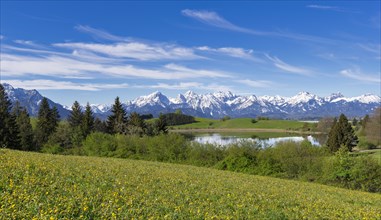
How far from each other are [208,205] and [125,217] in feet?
12.8

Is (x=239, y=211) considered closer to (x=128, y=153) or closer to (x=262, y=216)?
(x=262, y=216)

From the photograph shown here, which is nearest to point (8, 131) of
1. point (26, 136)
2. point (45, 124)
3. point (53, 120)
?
point (26, 136)

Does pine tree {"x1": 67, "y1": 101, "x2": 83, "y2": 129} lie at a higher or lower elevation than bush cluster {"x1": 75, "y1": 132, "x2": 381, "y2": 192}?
higher

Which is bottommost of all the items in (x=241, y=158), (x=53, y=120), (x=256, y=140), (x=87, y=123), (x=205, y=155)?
(x=205, y=155)

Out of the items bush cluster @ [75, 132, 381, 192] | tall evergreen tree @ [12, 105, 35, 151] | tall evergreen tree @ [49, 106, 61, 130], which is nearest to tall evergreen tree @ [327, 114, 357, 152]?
bush cluster @ [75, 132, 381, 192]

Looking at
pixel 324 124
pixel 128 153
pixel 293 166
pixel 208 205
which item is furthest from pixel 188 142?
pixel 324 124

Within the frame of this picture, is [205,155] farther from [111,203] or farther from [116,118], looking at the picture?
[116,118]

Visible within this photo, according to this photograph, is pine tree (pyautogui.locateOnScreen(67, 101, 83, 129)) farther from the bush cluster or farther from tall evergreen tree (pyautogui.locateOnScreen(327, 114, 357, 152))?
tall evergreen tree (pyautogui.locateOnScreen(327, 114, 357, 152))

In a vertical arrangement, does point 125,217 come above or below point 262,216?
above

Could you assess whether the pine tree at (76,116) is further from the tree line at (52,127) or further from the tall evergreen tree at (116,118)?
the tall evergreen tree at (116,118)

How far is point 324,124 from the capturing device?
16575 centimetres

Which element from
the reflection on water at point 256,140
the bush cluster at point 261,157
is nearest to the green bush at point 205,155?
the bush cluster at point 261,157

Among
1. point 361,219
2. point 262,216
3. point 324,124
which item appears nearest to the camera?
point 262,216

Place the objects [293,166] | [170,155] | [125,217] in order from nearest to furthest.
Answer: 1. [125,217]
2. [293,166]
3. [170,155]
